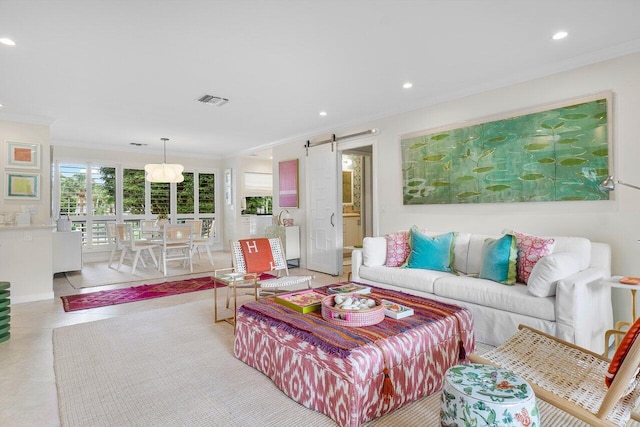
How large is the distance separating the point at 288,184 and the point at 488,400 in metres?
5.50

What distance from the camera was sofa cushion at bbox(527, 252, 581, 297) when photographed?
8.03 ft

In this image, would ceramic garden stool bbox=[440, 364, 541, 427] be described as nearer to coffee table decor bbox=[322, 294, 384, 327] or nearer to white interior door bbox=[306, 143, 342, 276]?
coffee table decor bbox=[322, 294, 384, 327]

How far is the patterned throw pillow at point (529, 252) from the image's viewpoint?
9.20ft

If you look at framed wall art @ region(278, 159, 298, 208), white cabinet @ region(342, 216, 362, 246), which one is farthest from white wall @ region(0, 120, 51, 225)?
white cabinet @ region(342, 216, 362, 246)

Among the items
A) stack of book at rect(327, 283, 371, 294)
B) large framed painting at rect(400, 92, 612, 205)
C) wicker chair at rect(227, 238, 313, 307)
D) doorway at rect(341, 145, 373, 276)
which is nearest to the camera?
stack of book at rect(327, 283, 371, 294)

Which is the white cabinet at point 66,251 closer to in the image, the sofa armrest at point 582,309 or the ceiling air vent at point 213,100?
the ceiling air vent at point 213,100

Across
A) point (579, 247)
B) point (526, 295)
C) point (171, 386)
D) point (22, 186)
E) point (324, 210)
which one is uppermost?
point (22, 186)

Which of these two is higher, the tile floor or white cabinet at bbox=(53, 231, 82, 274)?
white cabinet at bbox=(53, 231, 82, 274)

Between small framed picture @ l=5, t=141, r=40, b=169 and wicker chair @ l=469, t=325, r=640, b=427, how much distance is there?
18.7ft

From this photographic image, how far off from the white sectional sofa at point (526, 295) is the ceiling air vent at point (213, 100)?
2.81 m

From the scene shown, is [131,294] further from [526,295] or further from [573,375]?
[573,375]

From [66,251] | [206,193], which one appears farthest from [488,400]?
[206,193]

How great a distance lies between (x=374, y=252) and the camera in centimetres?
377

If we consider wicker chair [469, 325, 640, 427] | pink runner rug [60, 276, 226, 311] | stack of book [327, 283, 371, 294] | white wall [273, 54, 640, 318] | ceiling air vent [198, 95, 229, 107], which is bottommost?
pink runner rug [60, 276, 226, 311]
